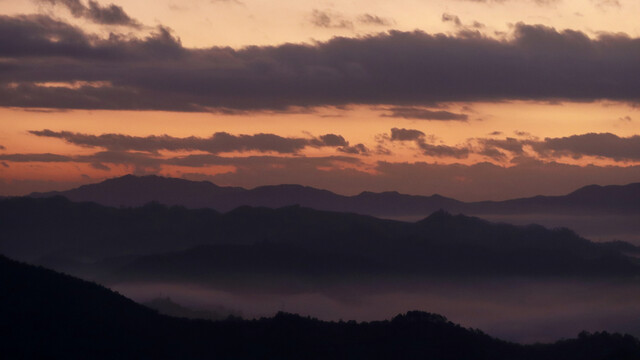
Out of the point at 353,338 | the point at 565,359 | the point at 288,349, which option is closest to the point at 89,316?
the point at 288,349

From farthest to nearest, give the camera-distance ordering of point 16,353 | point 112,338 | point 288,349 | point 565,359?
point 565,359, point 288,349, point 112,338, point 16,353

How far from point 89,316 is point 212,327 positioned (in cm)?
2360

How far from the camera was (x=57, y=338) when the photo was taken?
14638cm

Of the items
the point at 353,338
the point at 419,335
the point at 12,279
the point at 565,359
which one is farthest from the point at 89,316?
the point at 565,359

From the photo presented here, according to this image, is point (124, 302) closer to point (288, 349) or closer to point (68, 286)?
point (68, 286)

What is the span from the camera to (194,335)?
16000cm

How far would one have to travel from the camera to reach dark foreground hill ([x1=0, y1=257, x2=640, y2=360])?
483ft

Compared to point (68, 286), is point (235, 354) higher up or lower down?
lower down

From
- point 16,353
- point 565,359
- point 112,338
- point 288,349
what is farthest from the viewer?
point 565,359

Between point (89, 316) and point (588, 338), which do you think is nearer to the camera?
point (89, 316)

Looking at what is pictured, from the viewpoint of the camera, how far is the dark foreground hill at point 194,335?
483ft

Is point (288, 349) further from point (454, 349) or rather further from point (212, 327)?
point (454, 349)

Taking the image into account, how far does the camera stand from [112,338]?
15025 cm

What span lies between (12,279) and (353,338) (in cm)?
6677
